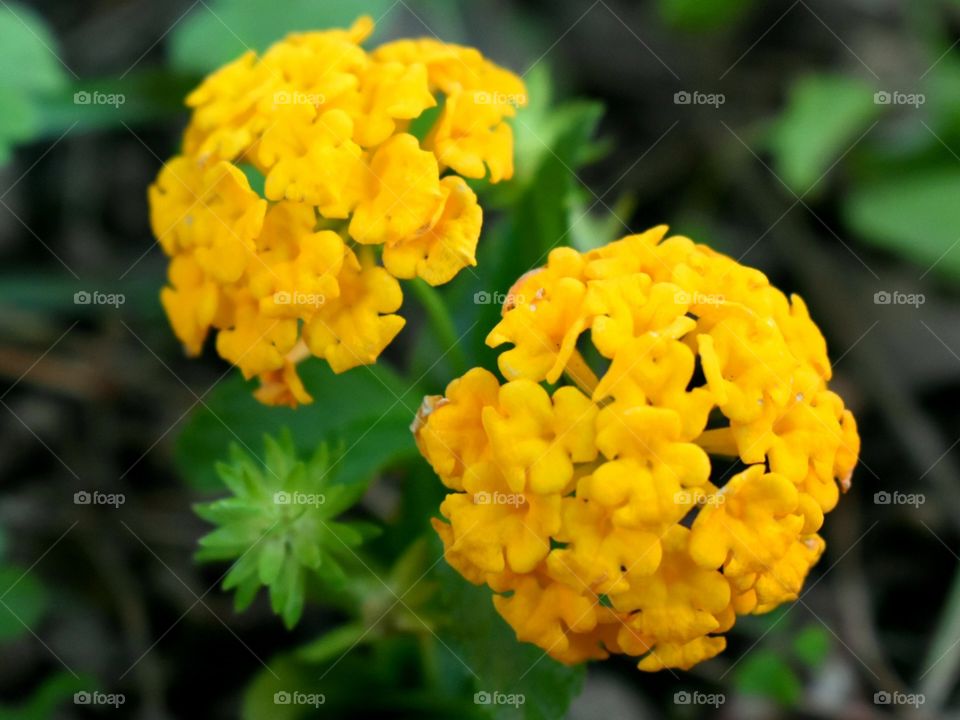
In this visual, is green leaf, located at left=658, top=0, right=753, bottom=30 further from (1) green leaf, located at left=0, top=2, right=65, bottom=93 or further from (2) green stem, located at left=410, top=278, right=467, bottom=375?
(1) green leaf, located at left=0, top=2, right=65, bottom=93

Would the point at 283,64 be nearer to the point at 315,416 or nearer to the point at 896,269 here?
the point at 315,416

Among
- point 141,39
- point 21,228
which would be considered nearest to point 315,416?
point 21,228

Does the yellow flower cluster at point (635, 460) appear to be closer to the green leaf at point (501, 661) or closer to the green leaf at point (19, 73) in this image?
the green leaf at point (501, 661)

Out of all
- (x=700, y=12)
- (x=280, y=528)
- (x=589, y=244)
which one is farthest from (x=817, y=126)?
(x=280, y=528)

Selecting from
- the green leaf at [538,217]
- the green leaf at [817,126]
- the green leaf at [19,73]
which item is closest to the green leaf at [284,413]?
the green leaf at [538,217]

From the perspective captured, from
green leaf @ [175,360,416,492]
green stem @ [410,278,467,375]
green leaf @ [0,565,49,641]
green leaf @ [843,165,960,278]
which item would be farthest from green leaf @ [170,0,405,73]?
green leaf @ [843,165,960,278]
